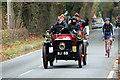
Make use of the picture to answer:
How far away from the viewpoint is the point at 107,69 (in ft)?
51.3

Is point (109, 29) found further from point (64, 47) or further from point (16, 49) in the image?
point (16, 49)

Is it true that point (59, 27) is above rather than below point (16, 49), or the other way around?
above

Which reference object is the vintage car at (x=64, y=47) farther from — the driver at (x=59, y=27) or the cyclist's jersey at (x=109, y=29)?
the cyclist's jersey at (x=109, y=29)

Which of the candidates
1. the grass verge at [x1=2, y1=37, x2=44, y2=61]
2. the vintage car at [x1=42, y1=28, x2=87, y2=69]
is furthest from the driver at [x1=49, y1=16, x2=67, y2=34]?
the grass verge at [x1=2, y1=37, x2=44, y2=61]

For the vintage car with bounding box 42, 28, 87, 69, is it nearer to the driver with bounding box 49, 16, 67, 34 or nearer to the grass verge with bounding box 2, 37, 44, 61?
the driver with bounding box 49, 16, 67, 34

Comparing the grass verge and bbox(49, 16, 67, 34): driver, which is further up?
bbox(49, 16, 67, 34): driver

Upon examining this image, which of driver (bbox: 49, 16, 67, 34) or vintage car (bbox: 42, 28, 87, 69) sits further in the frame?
driver (bbox: 49, 16, 67, 34)

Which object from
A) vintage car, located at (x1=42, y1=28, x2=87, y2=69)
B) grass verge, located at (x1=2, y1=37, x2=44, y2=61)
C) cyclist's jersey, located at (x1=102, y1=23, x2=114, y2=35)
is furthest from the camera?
grass verge, located at (x1=2, y1=37, x2=44, y2=61)

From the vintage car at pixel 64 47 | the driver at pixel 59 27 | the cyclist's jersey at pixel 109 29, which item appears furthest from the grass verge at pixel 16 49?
the vintage car at pixel 64 47

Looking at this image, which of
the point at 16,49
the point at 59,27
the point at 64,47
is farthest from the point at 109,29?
the point at 16,49

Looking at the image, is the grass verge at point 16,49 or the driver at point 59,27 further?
the grass verge at point 16,49

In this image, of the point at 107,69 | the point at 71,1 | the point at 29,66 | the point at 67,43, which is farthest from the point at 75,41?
the point at 71,1

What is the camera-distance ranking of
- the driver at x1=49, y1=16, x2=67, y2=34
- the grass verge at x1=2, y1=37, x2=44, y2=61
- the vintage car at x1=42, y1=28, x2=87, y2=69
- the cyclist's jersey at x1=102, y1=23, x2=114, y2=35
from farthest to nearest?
the grass verge at x1=2, y1=37, x2=44, y2=61, the cyclist's jersey at x1=102, y1=23, x2=114, y2=35, the driver at x1=49, y1=16, x2=67, y2=34, the vintage car at x1=42, y1=28, x2=87, y2=69

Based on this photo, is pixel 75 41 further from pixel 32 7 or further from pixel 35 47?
pixel 32 7
